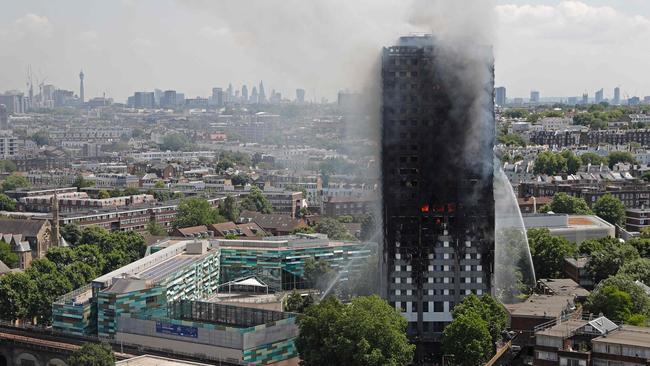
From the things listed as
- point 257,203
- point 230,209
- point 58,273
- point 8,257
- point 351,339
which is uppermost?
point 257,203

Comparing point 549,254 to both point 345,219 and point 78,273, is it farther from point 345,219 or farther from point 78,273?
point 78,273

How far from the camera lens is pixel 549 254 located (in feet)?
160

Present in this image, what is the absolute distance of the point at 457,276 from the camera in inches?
1556

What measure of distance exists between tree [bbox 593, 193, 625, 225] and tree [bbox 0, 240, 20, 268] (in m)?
37.3

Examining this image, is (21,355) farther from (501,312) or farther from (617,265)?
(617,265)

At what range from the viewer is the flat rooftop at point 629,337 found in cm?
2781

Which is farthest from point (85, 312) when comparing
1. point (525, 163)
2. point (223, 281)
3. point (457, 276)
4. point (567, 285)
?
point (525, 163)

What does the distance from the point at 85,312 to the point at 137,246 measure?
59.6 ft

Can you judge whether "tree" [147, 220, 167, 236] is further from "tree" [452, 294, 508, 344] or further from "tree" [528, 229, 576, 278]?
"tree" [452, 294, 508, 344]

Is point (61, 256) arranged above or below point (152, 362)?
above

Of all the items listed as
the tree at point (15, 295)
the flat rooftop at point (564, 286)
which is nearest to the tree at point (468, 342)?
Result: the flat rooftop at point (564, 286)

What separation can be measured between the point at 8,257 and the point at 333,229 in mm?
18919

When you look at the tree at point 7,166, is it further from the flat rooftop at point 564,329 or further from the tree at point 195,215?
the flat rooftop at point 564,329

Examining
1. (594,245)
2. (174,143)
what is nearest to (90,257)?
(594,245)
